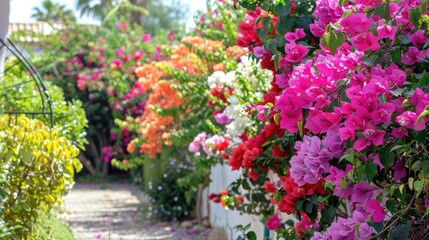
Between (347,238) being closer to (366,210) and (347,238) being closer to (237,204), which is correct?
(366,210)

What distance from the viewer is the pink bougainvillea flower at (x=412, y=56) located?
406 cm

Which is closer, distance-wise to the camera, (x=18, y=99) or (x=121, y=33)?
(x=18, y=99)

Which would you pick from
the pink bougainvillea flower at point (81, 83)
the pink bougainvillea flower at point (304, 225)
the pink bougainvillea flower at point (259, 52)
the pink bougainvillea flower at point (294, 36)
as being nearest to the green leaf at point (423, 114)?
the pink bougainvillea flower at point (294, 36)

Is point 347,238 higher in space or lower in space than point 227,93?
lower

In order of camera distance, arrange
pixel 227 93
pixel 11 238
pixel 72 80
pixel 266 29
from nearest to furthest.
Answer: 1. pixel 266 29
2. pixel 11 238
3. pixel 227 93
4. pixel 72 80

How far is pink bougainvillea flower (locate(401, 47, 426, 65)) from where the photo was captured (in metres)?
4.06

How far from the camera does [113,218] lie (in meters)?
13.4

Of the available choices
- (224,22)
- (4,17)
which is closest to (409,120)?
(4,17)

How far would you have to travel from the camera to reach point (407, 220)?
4137 millimetres

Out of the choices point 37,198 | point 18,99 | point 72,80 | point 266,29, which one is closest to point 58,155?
point 37,198

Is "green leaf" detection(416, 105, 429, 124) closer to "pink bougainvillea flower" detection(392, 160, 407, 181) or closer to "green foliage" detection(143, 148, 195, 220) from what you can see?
"pink bougainvillea flower" detection(392, 160, 407, 181)

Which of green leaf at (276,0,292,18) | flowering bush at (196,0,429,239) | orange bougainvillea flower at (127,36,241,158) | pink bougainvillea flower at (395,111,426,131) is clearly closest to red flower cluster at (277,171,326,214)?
flowering bush at (196,0,429,239)

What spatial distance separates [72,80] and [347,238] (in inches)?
650

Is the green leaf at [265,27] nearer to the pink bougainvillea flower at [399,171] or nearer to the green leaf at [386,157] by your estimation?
the pink bougainvillea flower at [399,171]
